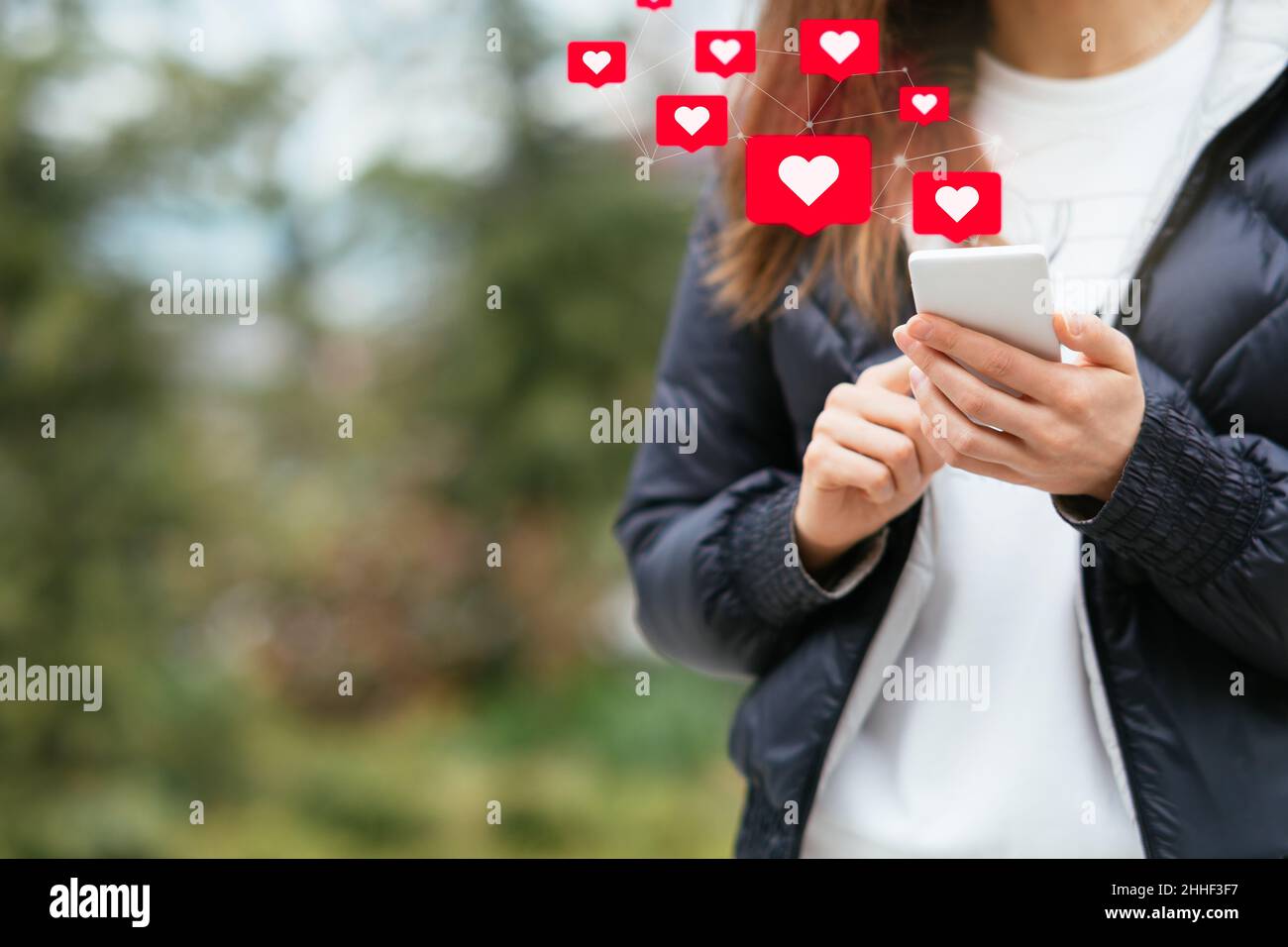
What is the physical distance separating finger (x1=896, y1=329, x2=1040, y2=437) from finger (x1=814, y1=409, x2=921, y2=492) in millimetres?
61

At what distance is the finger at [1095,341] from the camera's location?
1.61 ft

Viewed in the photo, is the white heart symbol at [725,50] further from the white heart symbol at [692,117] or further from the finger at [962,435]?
the finger at [962,435]

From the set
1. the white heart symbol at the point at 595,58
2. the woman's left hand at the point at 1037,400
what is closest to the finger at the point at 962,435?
the woman's left hand at the point at 1037,400

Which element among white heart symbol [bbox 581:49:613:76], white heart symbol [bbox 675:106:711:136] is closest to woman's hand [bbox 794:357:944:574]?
white heart symbol [bbox 675:106:711:136]

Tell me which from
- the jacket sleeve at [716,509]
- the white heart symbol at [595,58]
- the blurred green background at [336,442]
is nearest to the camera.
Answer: the jacket sleeve at [716,509]

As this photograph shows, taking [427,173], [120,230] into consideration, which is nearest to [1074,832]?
[120,230]

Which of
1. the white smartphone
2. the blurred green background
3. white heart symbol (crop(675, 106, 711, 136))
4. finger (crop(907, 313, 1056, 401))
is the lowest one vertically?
the blurred green background

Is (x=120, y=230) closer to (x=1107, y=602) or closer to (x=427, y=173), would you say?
(x=427, y=173)

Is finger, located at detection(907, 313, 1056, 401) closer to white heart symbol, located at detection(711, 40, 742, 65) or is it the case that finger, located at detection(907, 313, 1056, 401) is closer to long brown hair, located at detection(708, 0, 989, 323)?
long brown hair, located at detection(708, 0, 989, 323)

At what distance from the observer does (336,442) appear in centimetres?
287

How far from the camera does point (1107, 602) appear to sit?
604mm

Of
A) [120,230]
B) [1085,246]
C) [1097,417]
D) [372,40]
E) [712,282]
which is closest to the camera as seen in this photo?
[1097,417]

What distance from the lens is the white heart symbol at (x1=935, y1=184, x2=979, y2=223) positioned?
665 millimetres

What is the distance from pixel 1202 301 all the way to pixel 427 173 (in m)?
2.54
